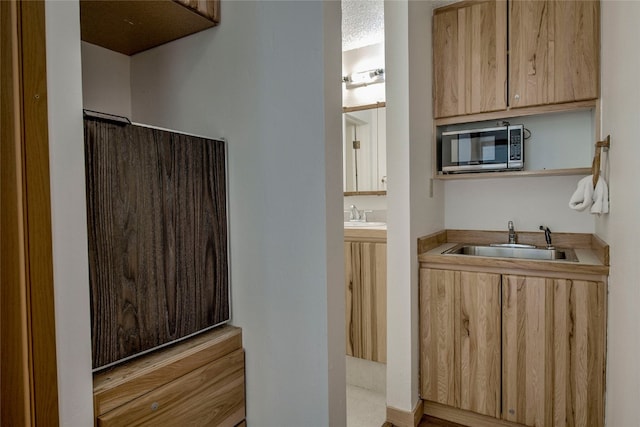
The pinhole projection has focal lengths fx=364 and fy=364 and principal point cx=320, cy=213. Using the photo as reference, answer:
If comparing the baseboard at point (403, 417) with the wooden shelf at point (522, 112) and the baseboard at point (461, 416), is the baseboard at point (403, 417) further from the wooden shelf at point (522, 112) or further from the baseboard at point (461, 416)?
the wooden shelf at point (522, 112)

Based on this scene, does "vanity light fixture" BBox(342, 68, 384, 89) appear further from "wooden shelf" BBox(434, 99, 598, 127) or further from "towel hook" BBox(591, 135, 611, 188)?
"towel hook" BBox(591, 135, 611, 188)

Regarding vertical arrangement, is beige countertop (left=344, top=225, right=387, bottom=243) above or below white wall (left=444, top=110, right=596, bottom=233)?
below

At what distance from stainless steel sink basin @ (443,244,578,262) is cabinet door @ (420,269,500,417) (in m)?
0.24

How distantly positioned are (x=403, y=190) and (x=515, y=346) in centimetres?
99

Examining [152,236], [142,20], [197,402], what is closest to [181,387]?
[197,402]

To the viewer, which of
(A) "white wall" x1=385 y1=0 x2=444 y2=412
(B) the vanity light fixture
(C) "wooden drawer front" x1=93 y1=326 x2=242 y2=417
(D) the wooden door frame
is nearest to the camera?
(D) the wooden door frame

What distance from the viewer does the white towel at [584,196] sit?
66.2 inches

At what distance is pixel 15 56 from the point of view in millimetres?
695

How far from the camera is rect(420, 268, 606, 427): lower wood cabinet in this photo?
1.72 m

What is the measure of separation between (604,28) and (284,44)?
1.68 metres

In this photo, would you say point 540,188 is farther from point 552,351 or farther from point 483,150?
point 552,351

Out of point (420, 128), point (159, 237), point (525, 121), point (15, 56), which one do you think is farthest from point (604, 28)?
point (15, 56)

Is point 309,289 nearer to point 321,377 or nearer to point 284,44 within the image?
point 321,377

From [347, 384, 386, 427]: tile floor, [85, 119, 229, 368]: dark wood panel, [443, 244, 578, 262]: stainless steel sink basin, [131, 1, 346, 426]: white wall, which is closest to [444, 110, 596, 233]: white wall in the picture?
[443, 244, 578, 262]: stainless steel sink basin
